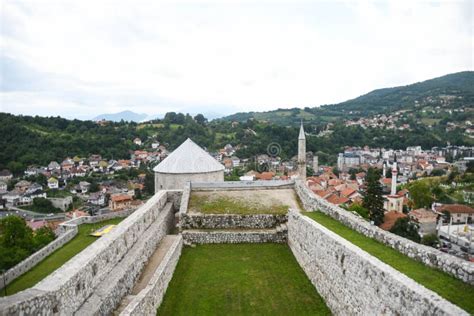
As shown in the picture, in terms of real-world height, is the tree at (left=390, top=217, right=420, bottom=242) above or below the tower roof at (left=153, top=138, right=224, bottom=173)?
below

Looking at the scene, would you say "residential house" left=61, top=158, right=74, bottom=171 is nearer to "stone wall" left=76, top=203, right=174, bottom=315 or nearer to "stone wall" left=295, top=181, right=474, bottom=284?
"stone wall" left=76, top=203, right=174, bottom=315

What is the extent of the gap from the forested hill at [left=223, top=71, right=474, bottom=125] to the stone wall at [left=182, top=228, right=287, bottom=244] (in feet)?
459

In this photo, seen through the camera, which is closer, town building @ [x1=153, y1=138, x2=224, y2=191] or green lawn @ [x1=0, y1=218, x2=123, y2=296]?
green lawn @ [x1=0, y1=218, x2=123, y2=296]

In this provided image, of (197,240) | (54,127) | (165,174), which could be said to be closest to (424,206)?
(165,174)

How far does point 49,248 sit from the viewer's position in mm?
17484

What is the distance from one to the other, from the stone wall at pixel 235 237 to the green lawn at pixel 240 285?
26.2 inches

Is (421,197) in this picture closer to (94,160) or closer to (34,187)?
(34,187)

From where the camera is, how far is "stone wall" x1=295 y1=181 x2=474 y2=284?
5914 mm

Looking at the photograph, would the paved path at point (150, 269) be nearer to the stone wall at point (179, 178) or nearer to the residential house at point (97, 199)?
the stone wall at point (179, 178)

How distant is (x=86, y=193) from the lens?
71875mm

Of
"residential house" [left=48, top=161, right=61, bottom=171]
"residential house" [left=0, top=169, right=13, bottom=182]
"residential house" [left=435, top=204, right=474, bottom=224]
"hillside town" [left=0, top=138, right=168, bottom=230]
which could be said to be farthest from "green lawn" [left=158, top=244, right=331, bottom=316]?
"residential house" [left=48, top=161, right=61, bottom=171]

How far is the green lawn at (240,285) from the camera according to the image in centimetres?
885

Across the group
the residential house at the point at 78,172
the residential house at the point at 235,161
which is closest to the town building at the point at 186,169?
the residential house at the point at 235,161

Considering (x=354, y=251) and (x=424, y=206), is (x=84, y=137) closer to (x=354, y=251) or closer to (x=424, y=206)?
(x=424, y=206)
